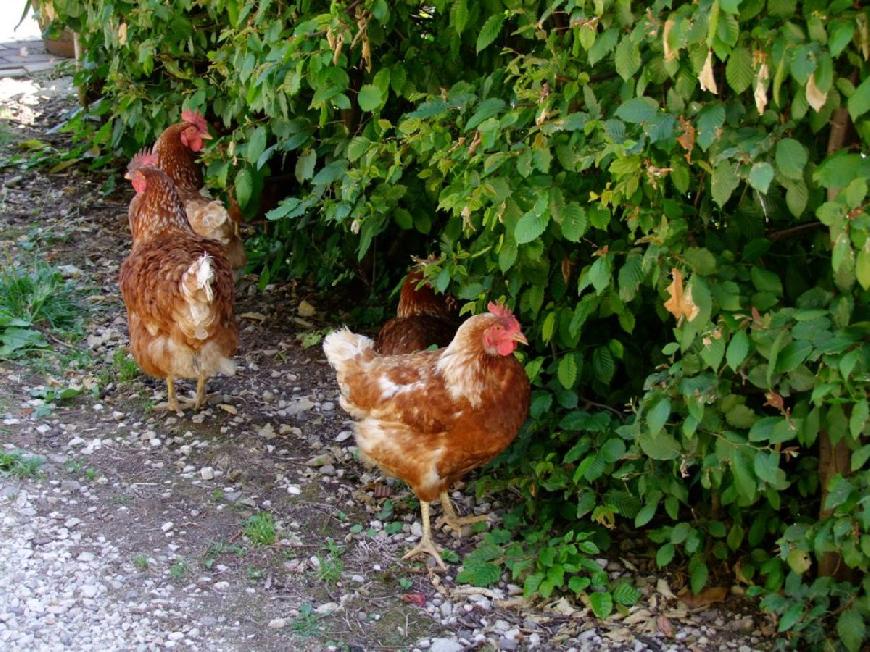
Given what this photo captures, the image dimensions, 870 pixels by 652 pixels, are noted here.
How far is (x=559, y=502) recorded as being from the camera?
15.5ft

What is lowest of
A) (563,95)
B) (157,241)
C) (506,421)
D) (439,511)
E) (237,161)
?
(439,511)

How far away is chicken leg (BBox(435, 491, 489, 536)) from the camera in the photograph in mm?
4805

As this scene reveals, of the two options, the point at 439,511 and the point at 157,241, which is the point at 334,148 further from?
the point at 439,511

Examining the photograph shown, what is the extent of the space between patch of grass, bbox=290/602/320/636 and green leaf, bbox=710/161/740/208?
224 centimetres

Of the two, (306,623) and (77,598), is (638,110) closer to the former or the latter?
(306,623)

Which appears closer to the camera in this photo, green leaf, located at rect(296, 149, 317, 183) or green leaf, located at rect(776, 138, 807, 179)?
green leaf, located at rect(776, 138, 807, 179)

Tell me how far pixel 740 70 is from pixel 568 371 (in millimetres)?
1609

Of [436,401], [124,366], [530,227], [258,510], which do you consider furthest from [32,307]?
[530,227]

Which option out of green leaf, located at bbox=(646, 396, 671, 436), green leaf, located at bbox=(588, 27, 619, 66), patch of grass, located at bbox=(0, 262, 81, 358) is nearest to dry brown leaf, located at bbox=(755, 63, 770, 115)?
green leaf, located at bbox=(588, 27, 619, 66)

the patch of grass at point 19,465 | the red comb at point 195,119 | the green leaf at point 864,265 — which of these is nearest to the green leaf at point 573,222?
the green leaf at point 864,265

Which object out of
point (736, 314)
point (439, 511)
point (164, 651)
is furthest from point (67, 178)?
point (736, 314)

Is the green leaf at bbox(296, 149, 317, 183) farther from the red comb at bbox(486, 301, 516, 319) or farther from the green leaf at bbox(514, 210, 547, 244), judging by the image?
the green leaf at bbox(514, 210, 547, 244)

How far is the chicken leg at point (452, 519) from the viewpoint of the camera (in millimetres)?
4805

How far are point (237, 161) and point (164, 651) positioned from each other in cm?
274
